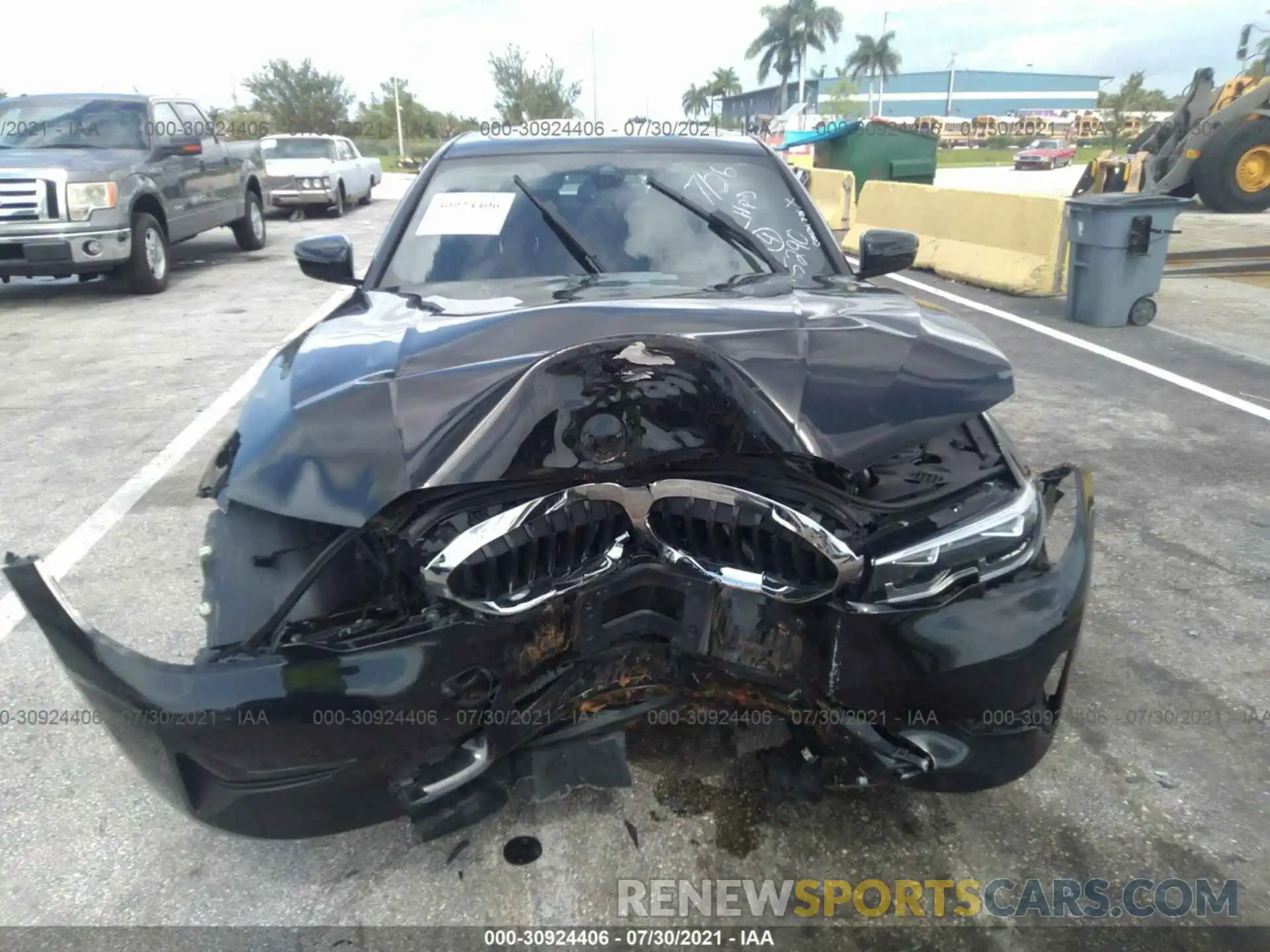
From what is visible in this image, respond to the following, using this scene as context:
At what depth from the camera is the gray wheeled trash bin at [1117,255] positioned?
784 centimetres

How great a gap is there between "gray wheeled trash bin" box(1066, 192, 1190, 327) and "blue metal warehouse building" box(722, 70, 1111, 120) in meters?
105

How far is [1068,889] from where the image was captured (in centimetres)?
223

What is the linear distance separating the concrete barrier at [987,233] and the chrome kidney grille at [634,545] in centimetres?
708

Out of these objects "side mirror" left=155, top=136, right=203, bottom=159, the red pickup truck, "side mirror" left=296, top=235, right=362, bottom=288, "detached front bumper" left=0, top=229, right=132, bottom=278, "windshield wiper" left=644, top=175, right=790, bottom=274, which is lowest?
"detached front bumper" left=0, top=229, right=132, bottom=278

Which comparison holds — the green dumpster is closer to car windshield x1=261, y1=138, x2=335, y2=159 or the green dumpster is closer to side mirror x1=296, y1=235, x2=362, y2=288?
car windshield x1=261, y1=138, x2=335, y2=159

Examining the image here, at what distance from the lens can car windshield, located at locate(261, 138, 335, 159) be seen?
18062 mm

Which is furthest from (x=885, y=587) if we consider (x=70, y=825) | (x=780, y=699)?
(x=70, y=825)

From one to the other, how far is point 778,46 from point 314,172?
229 feet

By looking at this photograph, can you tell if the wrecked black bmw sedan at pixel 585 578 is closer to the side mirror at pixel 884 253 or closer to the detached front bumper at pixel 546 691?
the detached front bumper at pixel 546 691

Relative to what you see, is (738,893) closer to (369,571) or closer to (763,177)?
(369,571)

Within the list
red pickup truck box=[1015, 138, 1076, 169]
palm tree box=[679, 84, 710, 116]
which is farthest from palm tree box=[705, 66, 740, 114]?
red pickup truck box=[1015, 138, 1076, 169]

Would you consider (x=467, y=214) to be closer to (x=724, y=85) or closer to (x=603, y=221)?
(x=603, y=221)

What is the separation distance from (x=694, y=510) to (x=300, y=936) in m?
1.33

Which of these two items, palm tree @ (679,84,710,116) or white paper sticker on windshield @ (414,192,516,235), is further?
palm tree @ (679,84,710,116)
